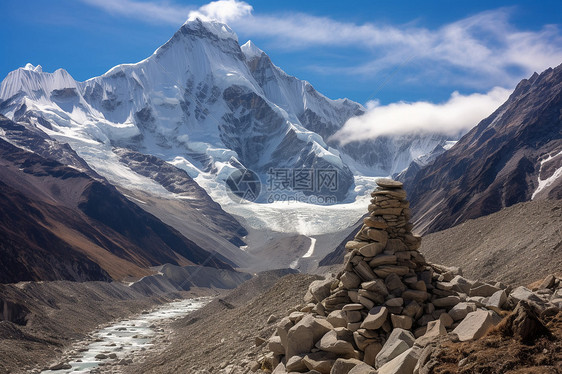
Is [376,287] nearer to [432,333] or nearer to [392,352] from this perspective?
[432,333]

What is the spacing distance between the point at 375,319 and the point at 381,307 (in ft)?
1.51

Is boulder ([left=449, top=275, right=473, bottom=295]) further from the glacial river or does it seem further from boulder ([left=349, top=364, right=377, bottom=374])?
the glacial river

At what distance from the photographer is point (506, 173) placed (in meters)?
97.8

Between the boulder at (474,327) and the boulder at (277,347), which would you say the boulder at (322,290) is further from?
the boulder at (474,327)

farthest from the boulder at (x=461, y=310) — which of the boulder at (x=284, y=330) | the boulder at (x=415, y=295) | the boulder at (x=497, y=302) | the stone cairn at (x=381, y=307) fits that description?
the boulder at (x=284, y=330)

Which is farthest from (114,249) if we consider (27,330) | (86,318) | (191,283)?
(27,330)

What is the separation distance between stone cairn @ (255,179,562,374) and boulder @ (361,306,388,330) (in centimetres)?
2

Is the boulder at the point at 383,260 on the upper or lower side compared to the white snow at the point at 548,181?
lower

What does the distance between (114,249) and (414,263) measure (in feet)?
284

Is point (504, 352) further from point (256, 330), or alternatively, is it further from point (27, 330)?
point (27, 330)

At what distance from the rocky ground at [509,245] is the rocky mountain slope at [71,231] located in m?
42.1

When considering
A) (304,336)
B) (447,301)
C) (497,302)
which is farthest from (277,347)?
(497,302)

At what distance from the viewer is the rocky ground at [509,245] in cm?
2388

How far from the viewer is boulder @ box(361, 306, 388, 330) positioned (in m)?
11.4
